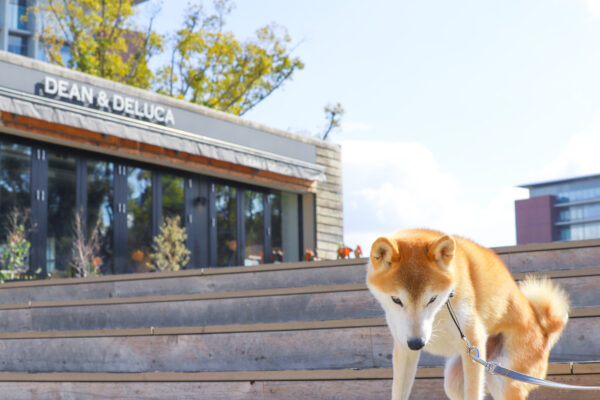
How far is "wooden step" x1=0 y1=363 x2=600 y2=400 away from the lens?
3396mm

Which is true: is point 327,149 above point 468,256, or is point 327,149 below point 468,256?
above

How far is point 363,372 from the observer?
3.73 meters

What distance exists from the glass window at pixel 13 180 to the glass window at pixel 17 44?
30.4 m

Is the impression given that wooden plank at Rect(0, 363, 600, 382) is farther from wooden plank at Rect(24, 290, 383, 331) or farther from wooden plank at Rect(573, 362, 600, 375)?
wooden plank at Rect(24, 290, 383, 331)

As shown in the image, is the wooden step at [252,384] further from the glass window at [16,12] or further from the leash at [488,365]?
the glass window at [16,12]

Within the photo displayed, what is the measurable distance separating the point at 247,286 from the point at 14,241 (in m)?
5.79

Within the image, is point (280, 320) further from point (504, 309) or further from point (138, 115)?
point (138, 115)

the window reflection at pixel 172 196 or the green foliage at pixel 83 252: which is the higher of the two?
the window reflection at pixel 172 196

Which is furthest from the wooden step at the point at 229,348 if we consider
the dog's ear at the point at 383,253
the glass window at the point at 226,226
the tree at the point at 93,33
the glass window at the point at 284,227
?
the tree at the point at 93,33

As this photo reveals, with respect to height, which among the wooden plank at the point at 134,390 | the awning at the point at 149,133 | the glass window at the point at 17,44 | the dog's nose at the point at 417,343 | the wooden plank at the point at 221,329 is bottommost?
the wooden plank at the point at 134,390

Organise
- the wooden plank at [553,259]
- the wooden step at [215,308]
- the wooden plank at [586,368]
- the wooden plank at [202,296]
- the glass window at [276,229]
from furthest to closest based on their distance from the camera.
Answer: the glass window at [276,229]
the wooden plank at [553,259]
the wooden plank at [202,296]
the wooden step at [215,308]
the wooden plank at [586,368]

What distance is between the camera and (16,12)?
3672cm

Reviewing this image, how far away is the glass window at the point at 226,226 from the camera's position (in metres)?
13.8

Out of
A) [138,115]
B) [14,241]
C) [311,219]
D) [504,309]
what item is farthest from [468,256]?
[311,219]
